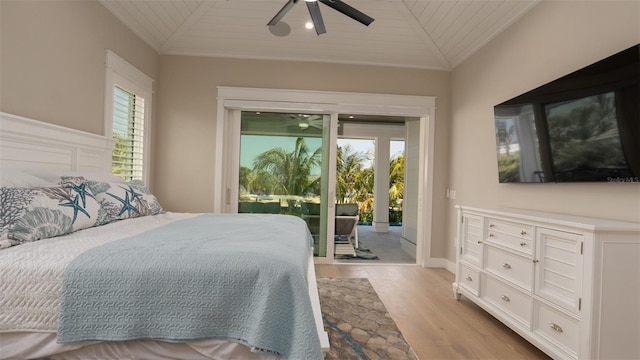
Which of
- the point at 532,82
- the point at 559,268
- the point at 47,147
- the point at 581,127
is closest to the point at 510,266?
the point at 559,268

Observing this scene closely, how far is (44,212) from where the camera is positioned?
1.60 metres

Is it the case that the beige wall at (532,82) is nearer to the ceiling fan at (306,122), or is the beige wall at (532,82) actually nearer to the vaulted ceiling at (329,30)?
the vaulted ceiling at (329,30)

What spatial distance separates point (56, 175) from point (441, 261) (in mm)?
4099

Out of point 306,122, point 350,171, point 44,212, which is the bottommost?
point 44,212

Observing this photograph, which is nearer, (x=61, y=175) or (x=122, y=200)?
(x=61, y=175)

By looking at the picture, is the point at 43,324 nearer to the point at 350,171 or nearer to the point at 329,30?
the point at 329,30

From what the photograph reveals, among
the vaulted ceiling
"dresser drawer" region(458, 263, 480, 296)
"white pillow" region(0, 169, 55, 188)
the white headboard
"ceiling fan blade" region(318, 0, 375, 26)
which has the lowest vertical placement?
"dresser drawer" region(458, 263, 480, 296)

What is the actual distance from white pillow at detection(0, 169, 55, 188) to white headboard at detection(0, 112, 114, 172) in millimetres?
330

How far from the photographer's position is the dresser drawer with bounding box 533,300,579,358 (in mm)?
1757

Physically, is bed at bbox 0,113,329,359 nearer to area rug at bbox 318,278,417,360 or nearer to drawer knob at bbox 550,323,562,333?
area rug at bbox 318,278,417,360

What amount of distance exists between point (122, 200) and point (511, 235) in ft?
9.19

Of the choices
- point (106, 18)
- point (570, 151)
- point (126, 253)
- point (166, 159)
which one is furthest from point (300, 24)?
point (126, 253)

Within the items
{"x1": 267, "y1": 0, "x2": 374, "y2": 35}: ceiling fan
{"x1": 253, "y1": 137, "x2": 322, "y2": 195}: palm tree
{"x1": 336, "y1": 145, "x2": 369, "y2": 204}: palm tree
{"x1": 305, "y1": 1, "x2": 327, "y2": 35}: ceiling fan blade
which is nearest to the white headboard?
{"x1": 253, "y1": 137, "x2": 322, "y2": 195}: palm tree

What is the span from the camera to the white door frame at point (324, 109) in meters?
4.04
